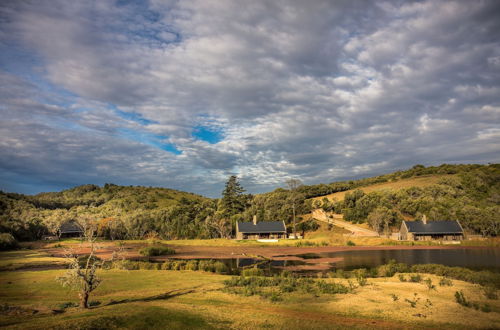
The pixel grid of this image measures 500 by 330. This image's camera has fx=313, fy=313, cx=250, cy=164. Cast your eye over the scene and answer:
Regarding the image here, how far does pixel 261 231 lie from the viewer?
8038cm

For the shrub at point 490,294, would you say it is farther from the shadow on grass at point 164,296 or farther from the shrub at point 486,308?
the shadow on grass at point 164,296

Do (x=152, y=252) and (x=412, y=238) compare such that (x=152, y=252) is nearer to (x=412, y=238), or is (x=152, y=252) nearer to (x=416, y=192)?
(x=412, y=238)

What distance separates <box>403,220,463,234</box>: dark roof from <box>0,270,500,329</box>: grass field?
4843cm

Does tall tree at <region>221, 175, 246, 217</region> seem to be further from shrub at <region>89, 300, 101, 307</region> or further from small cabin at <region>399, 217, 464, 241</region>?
shrub at <region>89, 300, 101, 307</region>

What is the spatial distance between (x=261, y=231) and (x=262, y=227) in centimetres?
155

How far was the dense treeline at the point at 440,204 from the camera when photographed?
232 feet

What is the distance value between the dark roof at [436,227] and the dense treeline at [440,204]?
550 centimetres

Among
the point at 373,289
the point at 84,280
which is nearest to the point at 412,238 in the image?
the point at 373,289

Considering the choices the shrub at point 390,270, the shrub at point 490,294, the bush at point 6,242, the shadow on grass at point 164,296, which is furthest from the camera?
the bush at point 6,242

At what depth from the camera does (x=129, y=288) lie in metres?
24.0

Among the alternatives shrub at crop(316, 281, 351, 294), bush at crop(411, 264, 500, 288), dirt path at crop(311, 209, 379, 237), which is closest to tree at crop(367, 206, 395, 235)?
dirt path at crop(311, 209, 379, 237)

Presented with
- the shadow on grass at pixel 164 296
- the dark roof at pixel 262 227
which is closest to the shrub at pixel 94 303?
the shadow on grass at pixel 164 296

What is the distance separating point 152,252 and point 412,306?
44919 mm

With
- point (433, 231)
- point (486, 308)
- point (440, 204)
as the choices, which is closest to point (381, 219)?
point (433, 231)
